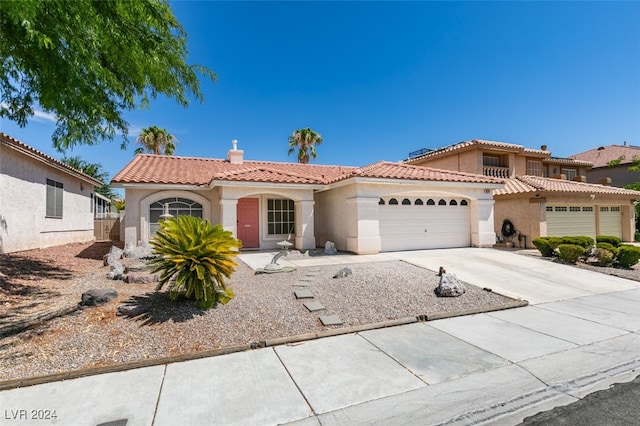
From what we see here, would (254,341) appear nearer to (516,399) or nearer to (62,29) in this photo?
(516,399)

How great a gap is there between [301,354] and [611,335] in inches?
215

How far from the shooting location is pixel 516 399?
11.9 ft

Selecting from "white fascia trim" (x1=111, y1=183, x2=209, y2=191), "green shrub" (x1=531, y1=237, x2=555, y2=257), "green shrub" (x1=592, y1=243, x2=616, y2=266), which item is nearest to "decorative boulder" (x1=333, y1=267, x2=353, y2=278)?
"white fascia trim" (x1=111, y1=183, x2=209, y2=191)

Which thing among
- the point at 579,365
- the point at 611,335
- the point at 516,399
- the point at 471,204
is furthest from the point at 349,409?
the point at 471,204

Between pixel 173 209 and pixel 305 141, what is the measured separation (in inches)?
762

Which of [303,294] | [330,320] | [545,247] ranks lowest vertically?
[330,320]

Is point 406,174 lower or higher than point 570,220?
higher

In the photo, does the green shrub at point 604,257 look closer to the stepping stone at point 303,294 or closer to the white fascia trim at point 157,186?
the stepping stone at point 303,294

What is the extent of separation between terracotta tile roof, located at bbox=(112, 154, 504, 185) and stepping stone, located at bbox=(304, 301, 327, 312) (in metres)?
6.91

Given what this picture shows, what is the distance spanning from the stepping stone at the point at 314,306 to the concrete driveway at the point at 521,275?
4752mm

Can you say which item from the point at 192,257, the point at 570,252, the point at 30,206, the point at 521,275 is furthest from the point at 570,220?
the point at 30,206

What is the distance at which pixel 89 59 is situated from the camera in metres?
5.18

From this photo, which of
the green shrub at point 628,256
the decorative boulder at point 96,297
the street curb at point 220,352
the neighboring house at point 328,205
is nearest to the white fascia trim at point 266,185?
the neighboring house at point 328,205

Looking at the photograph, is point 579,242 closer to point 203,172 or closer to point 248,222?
point 248,222
